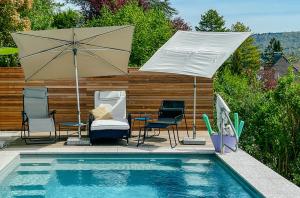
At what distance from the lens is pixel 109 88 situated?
13.4m

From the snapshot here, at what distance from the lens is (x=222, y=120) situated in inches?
394

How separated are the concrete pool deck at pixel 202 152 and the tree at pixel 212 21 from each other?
183 feet

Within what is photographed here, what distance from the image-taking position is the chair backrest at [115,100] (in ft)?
40.1

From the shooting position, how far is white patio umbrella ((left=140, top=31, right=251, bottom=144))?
9.95 m

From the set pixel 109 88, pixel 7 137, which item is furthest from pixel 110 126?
pixel 7 137

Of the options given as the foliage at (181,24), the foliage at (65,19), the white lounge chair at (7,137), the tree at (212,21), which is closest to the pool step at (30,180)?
the white lounge chair at (7,137)

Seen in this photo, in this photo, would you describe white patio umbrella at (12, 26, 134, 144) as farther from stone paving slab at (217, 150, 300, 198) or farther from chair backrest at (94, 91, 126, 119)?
stone paving slab at (217, 150, 300, 198)

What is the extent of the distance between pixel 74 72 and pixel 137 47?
8.79m

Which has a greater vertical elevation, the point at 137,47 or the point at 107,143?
the point at 137,47

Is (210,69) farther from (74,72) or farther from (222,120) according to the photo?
(74,72)

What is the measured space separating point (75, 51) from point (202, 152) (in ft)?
11.3

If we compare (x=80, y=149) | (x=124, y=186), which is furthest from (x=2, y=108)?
(x=124, y=186)

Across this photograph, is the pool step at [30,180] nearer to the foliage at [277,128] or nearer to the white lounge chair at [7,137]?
the white lounge chair at [7,137]

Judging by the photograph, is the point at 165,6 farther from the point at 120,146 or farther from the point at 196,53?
the point at 196,53
